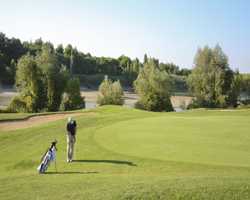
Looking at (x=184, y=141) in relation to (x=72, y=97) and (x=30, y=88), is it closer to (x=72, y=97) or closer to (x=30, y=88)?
(x=72, y=97)

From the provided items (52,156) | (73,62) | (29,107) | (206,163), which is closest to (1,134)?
(52,156)

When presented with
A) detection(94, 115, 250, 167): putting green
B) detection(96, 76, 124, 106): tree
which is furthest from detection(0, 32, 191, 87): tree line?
detection(94, 115, 250, 167): putting green

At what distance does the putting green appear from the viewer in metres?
10.4

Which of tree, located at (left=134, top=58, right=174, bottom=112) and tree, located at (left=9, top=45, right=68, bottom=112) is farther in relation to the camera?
tree, located at (left=134, top=58, right=174, bottom=112)

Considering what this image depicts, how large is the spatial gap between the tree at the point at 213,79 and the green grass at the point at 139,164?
31.3 metres

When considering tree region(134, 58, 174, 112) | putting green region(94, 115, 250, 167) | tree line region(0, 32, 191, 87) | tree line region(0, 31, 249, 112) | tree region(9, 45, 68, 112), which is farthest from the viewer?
tree line region(0, 32, 191, 87)

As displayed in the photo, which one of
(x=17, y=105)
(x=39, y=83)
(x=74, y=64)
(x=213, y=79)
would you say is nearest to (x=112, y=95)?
(x=39, y=83)

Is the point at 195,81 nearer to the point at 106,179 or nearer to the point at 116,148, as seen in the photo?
the point at 116,148

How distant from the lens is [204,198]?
6.45 m

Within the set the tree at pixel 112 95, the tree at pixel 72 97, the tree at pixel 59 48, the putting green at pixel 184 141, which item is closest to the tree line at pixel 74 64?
the tree at pixel 59 48

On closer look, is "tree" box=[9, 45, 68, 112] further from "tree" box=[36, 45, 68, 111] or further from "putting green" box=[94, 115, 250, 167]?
"putting green" box=[94, 115, 250, 167]

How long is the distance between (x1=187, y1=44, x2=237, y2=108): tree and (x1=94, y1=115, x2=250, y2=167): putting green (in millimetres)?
31305

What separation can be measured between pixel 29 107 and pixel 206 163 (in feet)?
127

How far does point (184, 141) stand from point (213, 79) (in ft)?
126
